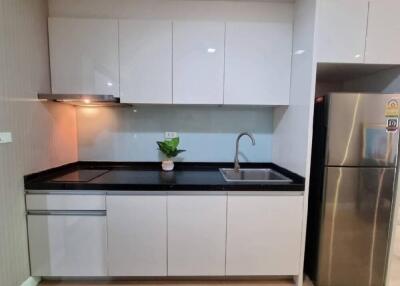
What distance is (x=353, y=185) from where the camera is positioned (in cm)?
155

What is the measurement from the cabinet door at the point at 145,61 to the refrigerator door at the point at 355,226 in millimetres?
1462

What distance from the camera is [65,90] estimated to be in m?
1.75

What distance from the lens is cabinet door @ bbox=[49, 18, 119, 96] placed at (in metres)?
1.71

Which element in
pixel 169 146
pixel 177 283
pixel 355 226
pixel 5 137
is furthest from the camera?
pixel 169 146

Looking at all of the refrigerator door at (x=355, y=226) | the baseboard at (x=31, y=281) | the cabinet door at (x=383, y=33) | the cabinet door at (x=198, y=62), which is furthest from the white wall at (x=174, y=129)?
the baseboard at (x=31, y=281)

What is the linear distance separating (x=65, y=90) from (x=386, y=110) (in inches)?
96.8

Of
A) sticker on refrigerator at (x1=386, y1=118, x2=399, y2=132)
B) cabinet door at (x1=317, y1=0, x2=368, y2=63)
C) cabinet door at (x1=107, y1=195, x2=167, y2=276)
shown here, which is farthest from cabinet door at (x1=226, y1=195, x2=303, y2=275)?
cabinet door at (x1=317, y1=0, x2=368, y2=63)

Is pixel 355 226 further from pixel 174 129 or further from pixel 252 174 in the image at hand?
pixel 174 129

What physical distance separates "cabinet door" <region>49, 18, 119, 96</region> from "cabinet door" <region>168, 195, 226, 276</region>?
110 cm

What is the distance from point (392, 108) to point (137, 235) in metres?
2.07

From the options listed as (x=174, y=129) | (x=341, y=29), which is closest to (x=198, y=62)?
(x=174, y=129)

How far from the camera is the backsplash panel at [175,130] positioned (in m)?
2.14

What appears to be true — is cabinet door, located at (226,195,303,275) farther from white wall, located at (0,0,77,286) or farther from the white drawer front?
white wall, located at (0,0,77,286)

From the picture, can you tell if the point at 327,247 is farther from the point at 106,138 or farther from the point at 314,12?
the point at 106,138
